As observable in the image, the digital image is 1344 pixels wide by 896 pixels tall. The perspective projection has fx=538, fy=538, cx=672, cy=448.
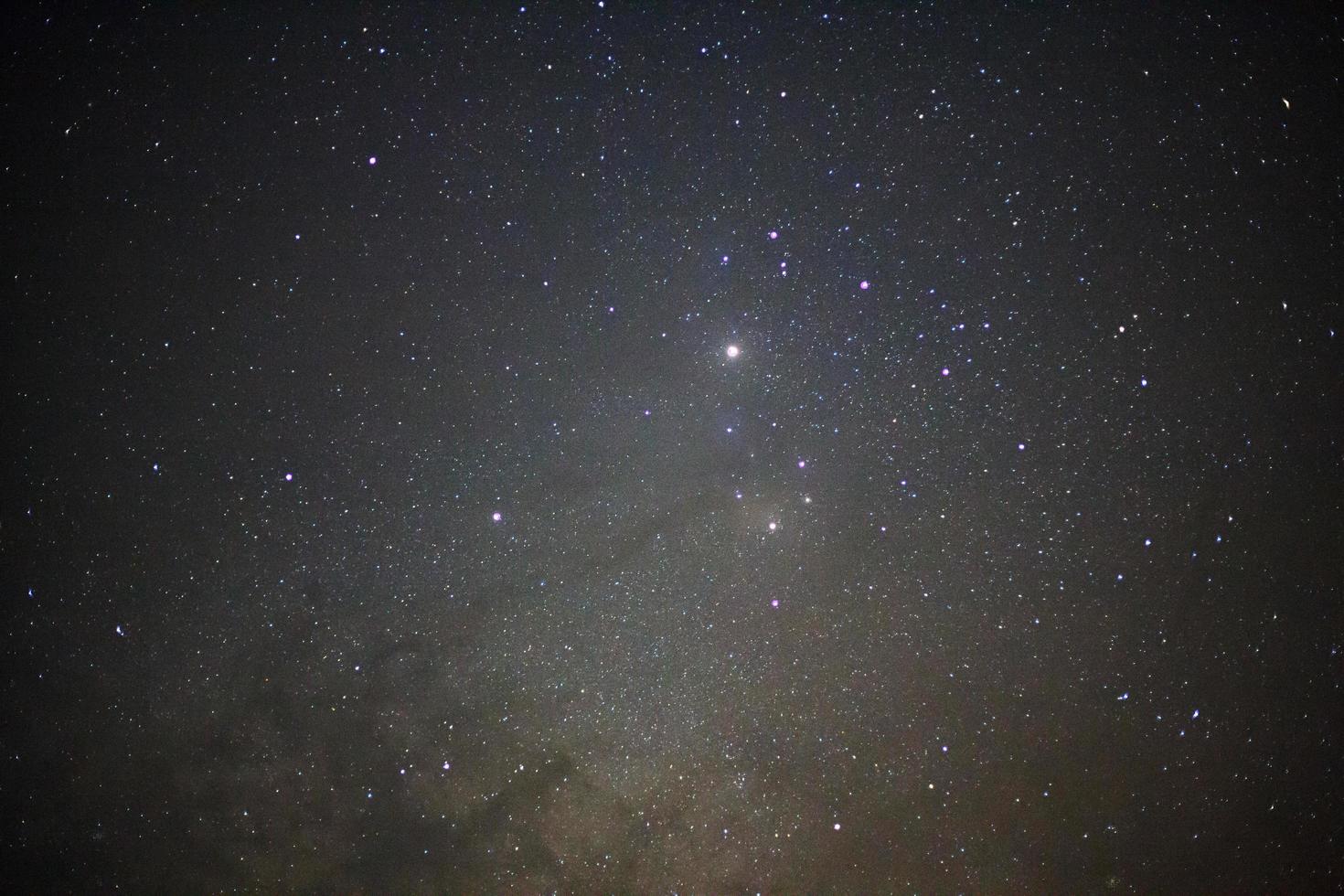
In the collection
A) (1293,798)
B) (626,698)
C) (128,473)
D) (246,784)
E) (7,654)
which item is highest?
(128,473)

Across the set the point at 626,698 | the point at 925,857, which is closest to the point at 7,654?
the point at 626,698

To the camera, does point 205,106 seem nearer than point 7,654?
Yes

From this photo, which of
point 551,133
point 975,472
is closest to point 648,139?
point 551,133

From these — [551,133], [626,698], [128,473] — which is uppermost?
[551,133]

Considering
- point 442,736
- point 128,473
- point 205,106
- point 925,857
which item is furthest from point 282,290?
point 925,857

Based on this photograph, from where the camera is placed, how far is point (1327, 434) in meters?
1.15

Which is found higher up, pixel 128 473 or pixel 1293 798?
pixel 128 473

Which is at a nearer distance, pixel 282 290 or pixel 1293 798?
pixel 282 290

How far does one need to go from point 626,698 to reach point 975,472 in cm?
82

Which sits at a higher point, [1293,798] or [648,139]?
[648,139]

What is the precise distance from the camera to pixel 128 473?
42.4 inches

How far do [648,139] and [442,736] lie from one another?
3.97ft

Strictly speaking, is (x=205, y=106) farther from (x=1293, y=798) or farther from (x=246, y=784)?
(x=1293, y=798)

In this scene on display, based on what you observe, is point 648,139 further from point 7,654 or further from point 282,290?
point 7,654
